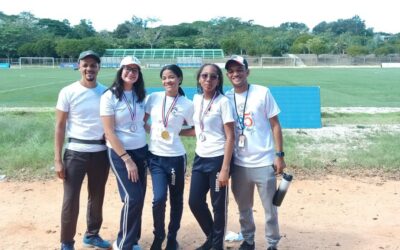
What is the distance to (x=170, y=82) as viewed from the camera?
4.62 m

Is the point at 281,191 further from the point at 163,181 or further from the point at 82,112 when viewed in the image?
the point at 82,112

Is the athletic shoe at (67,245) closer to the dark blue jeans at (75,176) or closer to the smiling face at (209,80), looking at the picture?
the dark blue jeans at (75,176)

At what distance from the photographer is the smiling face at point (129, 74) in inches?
178

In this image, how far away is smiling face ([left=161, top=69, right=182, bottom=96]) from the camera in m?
4.62

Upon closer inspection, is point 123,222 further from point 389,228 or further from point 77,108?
point 389,228

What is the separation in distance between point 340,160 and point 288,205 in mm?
2287

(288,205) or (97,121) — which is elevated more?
(97,121)

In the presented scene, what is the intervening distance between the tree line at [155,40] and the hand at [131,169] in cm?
7995

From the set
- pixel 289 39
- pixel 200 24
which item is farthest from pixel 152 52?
pixel 200 24

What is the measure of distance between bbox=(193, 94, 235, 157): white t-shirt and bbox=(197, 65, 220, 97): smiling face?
87 millimetres

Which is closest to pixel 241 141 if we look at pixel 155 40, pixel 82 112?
pixel 82 112

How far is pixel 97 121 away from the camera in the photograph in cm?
461

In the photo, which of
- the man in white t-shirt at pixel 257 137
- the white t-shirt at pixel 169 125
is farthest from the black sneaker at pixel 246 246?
the white t-shirt at pixel 169 125

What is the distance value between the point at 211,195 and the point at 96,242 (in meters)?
1.29
